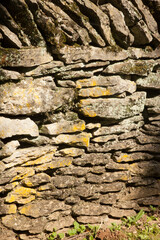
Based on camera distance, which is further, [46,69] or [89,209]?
[89,209]

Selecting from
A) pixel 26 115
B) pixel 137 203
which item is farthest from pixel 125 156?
pixel 26 115

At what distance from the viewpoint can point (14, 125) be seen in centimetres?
337

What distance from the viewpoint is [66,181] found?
156 inches

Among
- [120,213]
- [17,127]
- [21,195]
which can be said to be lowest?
[120,213]

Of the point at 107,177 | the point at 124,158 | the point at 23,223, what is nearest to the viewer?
the point at 23,223

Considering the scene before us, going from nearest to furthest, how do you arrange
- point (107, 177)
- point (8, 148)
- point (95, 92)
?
1. point (8, 148)
2. point (95, 92)
3. point (107, 177)

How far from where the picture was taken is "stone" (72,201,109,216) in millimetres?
4039

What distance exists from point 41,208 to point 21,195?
1.27 ft

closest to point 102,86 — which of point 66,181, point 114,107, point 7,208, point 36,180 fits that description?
point 114,107

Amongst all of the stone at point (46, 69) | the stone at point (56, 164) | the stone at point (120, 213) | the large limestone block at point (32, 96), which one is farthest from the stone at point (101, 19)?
the stone at point (120, 213)

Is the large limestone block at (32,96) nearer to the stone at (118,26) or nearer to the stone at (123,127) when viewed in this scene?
the stone at (123,127)

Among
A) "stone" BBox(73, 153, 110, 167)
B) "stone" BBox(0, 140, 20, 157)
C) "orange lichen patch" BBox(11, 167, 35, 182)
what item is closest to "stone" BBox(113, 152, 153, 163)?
"stone" BBox(73, 153, 110, 167)

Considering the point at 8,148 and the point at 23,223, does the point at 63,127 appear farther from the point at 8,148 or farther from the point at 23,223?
the point at 23,223

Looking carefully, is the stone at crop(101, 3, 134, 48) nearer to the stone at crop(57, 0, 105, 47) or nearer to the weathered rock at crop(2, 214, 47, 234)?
the stone at crop(57, 0, 105, 47)
